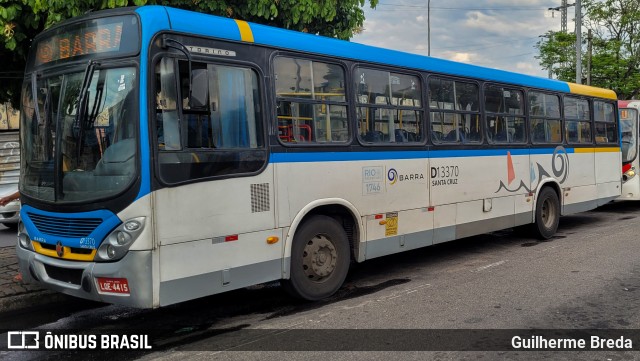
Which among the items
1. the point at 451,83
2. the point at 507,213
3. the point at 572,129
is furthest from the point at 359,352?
the point at 572,129

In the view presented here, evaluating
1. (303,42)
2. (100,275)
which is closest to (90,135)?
(100,275)

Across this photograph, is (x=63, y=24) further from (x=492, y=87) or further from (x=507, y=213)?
(x=507, y=213)

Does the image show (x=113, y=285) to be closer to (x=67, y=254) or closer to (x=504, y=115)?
(x=67, y=254)

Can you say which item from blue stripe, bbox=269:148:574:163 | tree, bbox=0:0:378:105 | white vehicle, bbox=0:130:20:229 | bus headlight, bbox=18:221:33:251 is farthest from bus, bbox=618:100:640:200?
white vehicle, bbox=0:130:20:229

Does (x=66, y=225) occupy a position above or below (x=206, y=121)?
below

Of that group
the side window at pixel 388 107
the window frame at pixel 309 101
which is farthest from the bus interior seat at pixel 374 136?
the window frame at pixel 309 101

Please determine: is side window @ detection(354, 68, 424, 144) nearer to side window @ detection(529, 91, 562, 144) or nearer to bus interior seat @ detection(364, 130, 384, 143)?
bus interior seat @ detection(364, 130, 384, 143)

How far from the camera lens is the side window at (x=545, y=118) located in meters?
9.89

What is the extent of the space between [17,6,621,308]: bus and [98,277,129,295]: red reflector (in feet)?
0.04

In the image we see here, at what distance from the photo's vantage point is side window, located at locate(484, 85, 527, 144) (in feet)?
29.1

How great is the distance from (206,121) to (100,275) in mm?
1653

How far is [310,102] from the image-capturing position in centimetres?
607

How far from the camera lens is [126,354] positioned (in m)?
4.71

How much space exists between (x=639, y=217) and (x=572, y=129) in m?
3.81
